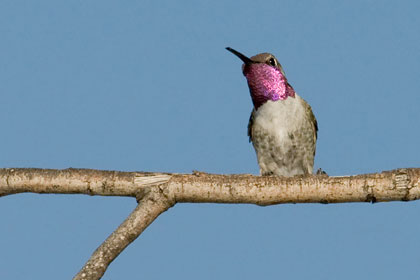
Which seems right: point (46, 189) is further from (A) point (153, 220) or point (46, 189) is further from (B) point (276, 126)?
(B) point (276, 126)

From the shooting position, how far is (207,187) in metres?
Answer: 7.47

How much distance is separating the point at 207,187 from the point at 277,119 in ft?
6.72

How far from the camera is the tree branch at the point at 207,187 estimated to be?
7.32 m

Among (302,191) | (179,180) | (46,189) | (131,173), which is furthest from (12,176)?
(302,191)

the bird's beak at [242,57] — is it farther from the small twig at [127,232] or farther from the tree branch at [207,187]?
the small twig at [127,232]

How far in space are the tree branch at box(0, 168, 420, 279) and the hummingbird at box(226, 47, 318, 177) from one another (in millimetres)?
1699

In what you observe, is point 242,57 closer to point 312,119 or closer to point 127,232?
point 312,119

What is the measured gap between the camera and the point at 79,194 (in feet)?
24.9

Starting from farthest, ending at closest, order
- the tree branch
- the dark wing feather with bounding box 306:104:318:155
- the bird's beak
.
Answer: the dark wing feather with bounding box 306:104:318:155, the bird's beak, the tree branch

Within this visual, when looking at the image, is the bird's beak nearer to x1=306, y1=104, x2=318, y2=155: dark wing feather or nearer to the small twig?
x1=306, y1=104, x2=318, y2=155: dark wing feather

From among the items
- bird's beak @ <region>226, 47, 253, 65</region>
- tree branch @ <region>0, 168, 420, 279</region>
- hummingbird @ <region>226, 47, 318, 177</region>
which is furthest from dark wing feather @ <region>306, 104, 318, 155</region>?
tree branch @ <region>0, 168, 420, 279</region>

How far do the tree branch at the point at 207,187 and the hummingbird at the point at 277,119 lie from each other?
1699mm

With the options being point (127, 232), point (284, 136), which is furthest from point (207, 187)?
point (284, 136)

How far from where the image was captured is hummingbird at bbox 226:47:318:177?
915cm
